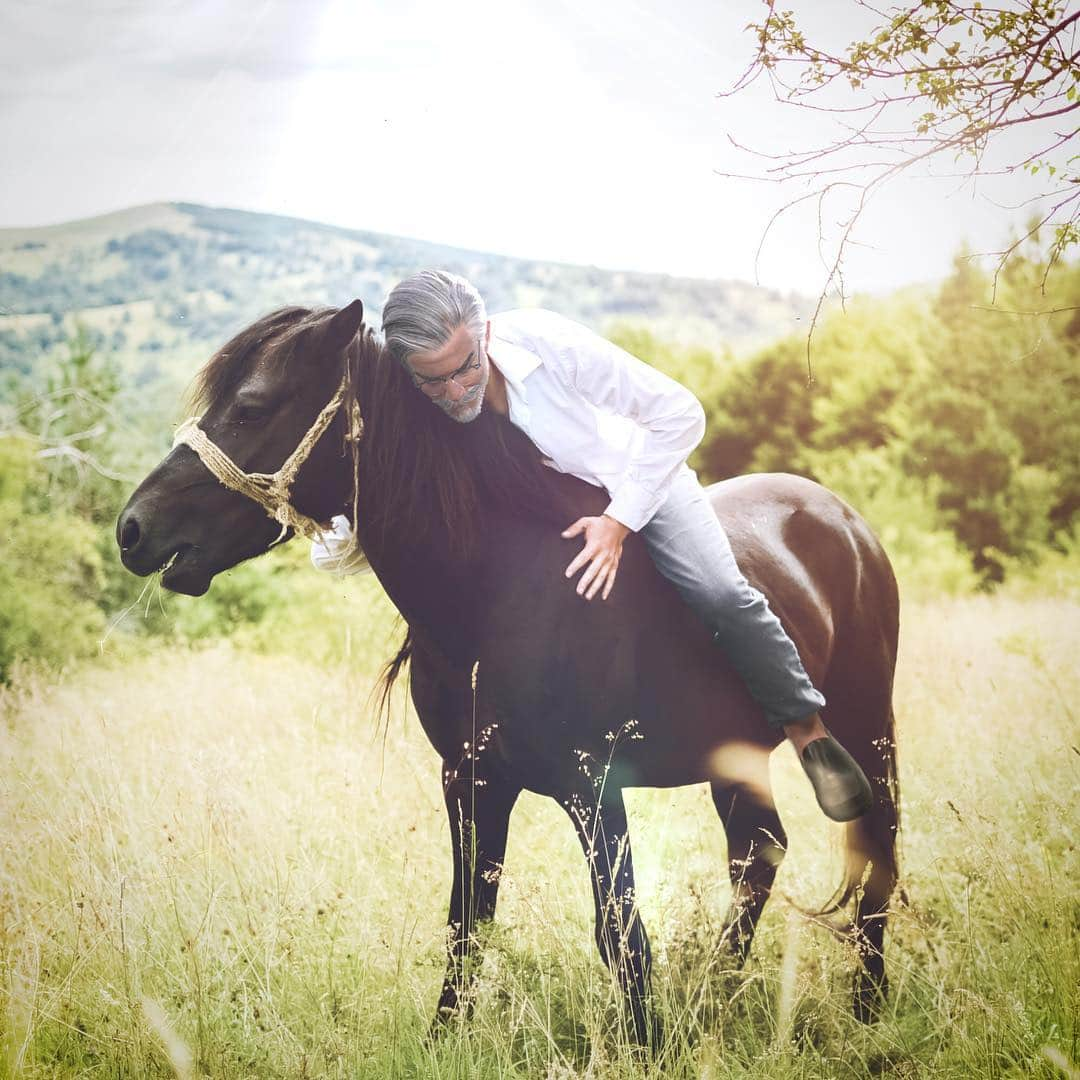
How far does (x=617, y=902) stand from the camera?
Result: 115 inches

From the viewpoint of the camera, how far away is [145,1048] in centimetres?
287

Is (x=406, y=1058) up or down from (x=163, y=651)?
up

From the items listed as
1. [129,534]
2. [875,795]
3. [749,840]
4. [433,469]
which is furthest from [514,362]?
[875,795]

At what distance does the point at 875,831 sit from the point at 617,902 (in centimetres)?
159

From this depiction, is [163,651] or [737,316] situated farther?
[737,316]

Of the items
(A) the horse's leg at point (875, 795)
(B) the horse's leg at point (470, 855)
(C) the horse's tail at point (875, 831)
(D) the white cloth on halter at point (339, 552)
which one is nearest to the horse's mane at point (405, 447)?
(D) the white cloth on halter at point (339, 552)

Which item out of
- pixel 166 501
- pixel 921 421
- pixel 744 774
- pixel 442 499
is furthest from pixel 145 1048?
pixel 921 421

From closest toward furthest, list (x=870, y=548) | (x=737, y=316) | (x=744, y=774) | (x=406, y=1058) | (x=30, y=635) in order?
(x=406, y=1058) < (x=744, y=774) < (x=870, y=548) < (x=30, y=635) < (x=737, y=316)

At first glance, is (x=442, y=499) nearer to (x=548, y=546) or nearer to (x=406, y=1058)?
(x=548, y=546)

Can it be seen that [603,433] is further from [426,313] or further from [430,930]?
[430,930]

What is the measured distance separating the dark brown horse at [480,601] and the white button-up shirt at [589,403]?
3.5 inches

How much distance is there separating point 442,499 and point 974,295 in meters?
15.6

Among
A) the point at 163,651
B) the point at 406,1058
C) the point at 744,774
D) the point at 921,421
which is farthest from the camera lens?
the point at 921,421

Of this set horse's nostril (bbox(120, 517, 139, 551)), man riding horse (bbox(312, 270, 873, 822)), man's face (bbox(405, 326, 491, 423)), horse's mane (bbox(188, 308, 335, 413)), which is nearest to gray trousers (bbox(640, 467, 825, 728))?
man riding horse (bbox(312, 270, 873, 822))
